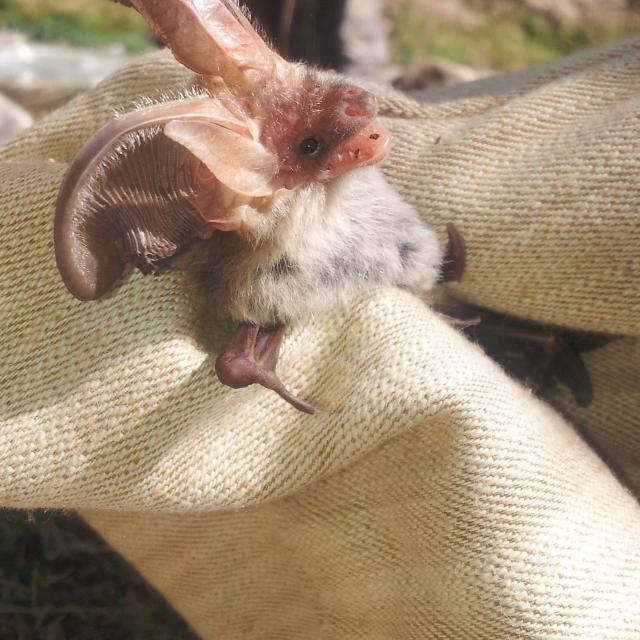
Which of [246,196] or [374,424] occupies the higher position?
[246,196]

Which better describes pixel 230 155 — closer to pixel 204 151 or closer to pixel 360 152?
pixel 204 151

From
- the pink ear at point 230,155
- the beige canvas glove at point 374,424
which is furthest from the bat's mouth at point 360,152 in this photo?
the beige canvas glove at point 374,424

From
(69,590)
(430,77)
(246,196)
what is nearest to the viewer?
(246,196)

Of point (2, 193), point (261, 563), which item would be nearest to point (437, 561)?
point (261, 563)

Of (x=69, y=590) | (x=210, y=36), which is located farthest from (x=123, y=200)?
(x=69, y=590)

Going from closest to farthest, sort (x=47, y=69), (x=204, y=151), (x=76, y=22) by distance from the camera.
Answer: (x=204, y=151) < (x=47, y=69) < (x=76, y=22)

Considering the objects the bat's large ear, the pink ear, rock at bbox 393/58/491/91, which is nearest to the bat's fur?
the pink ear
